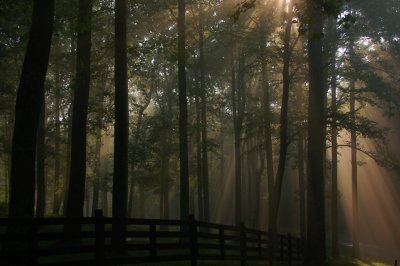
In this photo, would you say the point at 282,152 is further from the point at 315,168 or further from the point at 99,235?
the point at 99,235

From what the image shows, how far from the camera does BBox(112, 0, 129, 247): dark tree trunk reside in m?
14.2

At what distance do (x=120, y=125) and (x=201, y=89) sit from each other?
1238cm

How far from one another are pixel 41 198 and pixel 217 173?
154 ft

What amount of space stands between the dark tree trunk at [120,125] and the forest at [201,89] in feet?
0.10

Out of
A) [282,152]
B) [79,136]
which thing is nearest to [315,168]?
[282,152]

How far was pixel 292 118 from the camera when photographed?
2250 centimetres

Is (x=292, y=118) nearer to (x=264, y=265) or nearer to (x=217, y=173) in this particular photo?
(x=264, y=265)

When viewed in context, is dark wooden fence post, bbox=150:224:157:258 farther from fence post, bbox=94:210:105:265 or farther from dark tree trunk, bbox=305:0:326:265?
dark tree trunk, bbox=305:0:326:265

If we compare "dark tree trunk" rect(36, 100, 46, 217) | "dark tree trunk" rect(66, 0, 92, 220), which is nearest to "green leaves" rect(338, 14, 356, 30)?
"dark tree trunk" rect(66, 0, 92, 220)

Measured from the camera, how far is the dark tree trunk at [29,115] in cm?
949

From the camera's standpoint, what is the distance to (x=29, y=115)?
31.9 ft

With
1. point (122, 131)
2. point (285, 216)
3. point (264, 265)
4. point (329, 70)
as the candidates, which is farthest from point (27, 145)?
point (285, 216)

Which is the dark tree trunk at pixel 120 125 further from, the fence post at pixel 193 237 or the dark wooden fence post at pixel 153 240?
the dark wooden fence post at pixel 153 240

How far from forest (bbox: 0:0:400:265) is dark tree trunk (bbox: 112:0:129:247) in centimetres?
3
